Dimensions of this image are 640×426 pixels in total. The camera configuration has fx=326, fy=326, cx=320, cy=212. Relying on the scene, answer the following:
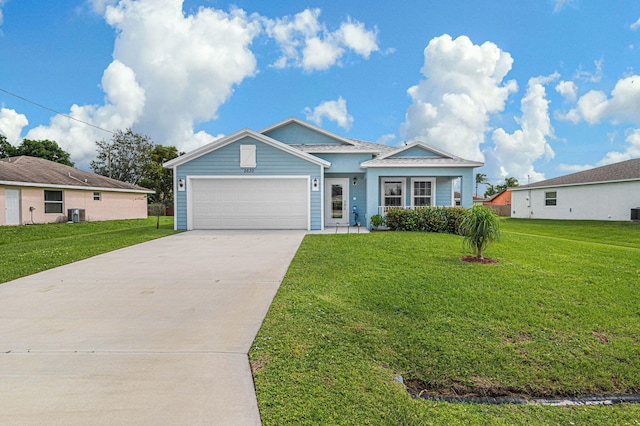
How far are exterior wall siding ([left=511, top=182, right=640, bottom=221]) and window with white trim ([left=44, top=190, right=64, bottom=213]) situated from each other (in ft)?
112

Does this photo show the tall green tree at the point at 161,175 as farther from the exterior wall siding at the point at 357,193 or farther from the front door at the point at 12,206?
the exterior wall siding at the point at 357,193

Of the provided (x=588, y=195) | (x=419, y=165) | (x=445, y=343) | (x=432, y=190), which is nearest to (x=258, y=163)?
(x=419, y=165)

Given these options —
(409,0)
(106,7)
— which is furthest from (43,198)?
(409,0)

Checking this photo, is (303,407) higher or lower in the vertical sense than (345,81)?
lower

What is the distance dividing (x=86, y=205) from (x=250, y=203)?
1418cm

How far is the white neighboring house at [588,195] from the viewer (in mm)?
19953

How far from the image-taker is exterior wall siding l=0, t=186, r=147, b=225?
18094mm

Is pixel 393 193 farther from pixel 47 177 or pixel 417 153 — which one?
pixel 47 177

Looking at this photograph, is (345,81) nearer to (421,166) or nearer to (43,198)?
(421,166)

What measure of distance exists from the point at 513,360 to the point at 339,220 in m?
13.2

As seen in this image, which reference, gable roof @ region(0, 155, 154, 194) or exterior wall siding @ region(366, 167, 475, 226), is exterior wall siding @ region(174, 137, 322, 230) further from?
gable roof @ region(0, 155, 154, 194)

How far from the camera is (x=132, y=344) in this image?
3.49 meters

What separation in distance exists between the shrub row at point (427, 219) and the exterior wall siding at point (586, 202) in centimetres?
1476

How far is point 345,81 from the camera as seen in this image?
63.4 feet
